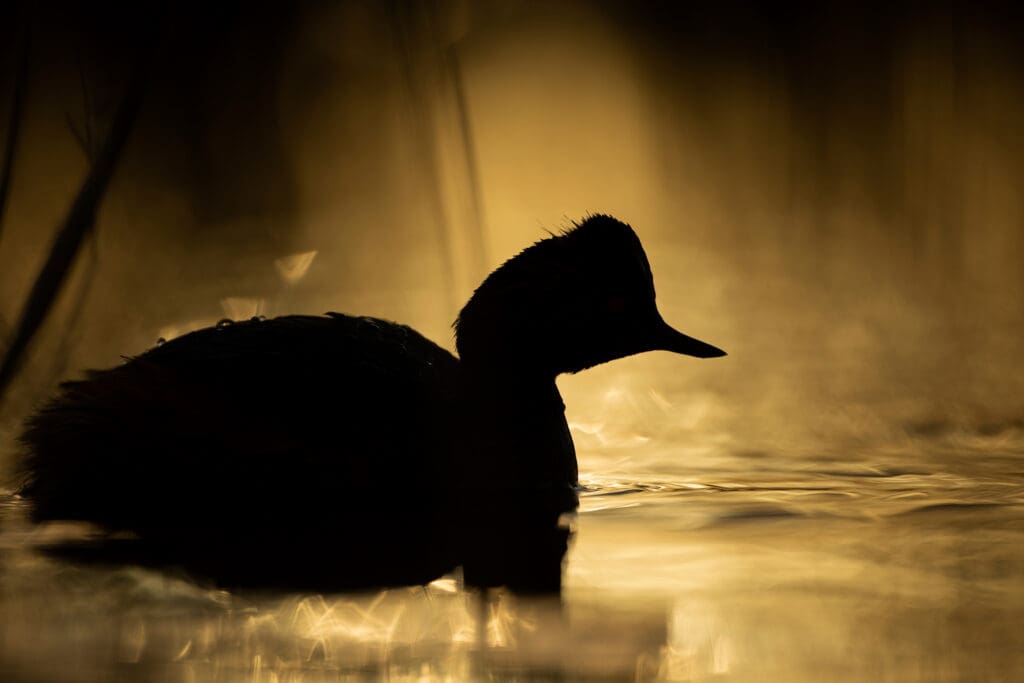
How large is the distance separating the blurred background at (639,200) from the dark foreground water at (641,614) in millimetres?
173

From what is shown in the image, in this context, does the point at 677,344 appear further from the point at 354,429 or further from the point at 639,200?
the point at 639,200

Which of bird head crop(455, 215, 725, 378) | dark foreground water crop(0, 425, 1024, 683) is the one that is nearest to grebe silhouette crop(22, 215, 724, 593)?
bird head crop(455, 215, 725, 378)

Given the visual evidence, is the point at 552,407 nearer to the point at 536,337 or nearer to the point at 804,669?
the point at 536,337

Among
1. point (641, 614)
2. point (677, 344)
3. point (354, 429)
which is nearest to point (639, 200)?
point (677, 344)

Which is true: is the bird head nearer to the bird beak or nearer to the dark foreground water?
the bird beak

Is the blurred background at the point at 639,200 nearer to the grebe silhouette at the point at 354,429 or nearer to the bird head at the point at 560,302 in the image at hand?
the grebe silhouette at the point at 354,429

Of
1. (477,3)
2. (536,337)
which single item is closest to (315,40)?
(477,3)

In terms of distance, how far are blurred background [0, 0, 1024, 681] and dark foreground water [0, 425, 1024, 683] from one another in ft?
0.57

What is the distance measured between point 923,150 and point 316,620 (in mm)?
5786

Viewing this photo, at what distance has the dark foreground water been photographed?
2.29 metres

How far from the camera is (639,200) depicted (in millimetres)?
7367

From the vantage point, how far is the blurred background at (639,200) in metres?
5.00

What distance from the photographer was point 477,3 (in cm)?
776

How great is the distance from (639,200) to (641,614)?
192 inches
